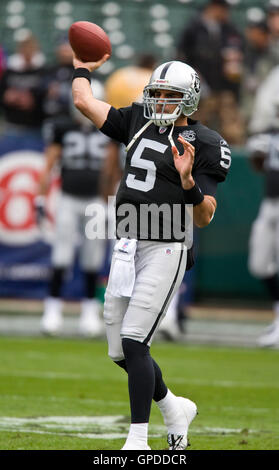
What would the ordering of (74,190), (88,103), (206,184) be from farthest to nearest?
1. (74,190)
2. (88,103)
3. (206,184)

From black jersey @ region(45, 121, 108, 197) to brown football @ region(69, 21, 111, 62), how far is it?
4807 millimetres

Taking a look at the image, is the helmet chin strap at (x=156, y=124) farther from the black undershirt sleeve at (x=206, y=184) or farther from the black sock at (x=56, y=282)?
the black sock at (x=56, y=282)

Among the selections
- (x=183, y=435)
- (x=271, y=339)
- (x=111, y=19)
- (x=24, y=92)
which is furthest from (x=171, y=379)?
(x=111, y=19)

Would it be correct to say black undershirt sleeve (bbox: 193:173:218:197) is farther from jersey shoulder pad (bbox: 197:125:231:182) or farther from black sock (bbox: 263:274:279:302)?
black sock (bbox: 263:274:279:302)

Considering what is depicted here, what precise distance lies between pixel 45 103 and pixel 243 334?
402 cm

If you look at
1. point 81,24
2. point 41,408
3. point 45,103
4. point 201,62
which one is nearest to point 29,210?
point 45,103

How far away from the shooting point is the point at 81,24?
4953 mm

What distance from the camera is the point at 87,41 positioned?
193 inches

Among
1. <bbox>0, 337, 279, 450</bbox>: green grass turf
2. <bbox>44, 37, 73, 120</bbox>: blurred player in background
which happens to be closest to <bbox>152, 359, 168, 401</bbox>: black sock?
<bbox>0, 337, 279, 450</bbox>: green grass turf

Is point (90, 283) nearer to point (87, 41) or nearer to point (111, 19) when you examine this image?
point (87, 41)

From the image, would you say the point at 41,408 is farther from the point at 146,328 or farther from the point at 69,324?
the point at 69,324

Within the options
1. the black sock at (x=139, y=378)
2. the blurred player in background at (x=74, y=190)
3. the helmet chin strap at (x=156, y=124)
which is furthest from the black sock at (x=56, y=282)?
the black sock at (x=139, y=378)

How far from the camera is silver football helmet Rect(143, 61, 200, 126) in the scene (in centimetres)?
461

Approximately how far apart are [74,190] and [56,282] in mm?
911
